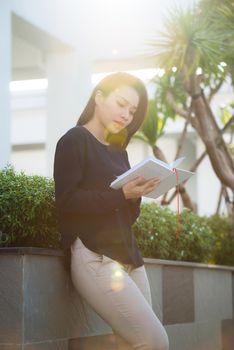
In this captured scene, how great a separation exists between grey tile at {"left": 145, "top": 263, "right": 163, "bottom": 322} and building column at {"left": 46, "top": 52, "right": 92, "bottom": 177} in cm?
531

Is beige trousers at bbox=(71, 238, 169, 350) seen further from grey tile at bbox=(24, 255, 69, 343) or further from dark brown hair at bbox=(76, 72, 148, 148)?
dark brown hair at bbox=(76, 72, 148, 148)

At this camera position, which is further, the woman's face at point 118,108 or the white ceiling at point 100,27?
the white ceiling at point 100,27

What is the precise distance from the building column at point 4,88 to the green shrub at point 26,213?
433 cm

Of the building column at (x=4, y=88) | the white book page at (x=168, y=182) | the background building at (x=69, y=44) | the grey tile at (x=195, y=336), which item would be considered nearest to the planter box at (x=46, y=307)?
the grey tile at (x=195, y=336)

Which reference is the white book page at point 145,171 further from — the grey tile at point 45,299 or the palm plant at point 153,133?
the palm plant at point 153,133

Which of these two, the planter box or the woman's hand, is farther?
the planter box

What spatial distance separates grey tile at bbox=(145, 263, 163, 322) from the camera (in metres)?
5.16

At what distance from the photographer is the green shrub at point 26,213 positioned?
4078 millimetres

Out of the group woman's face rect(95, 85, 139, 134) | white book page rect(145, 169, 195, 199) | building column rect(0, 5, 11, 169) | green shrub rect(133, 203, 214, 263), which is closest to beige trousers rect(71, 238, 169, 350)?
white book page rect(145, 169, 195, 199)

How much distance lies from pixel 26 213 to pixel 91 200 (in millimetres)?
830

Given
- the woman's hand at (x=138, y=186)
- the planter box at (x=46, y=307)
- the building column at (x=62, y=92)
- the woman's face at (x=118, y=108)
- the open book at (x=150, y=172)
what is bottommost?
the planter box at (x=46, y=307)

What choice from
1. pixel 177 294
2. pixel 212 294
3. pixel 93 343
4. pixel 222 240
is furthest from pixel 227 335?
pixel 93 343

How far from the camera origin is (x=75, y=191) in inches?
133

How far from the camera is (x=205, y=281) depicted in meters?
6.40
